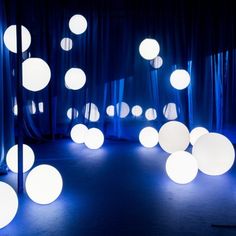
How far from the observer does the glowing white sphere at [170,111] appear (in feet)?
17.0

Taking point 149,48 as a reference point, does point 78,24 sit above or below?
above

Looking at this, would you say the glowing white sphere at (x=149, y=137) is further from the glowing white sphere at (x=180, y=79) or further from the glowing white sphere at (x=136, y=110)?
the glowing white sphere at (x=136, y=110)

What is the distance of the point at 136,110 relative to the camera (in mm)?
5863

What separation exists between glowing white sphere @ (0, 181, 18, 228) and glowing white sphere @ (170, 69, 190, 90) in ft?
11.6

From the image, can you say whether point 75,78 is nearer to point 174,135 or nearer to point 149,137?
point 149,137

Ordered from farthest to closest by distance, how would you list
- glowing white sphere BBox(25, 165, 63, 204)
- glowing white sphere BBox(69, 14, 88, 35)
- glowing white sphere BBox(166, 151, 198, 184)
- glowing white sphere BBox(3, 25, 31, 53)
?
1. glowing white sphere BBox(69, 14, 88, 35)
2. glowing white sphere BBox(3, 25, 31, 53)
3. glowing white sphere BBox(166, 151, 198, 184)
4. glowing white sphere BBox(25, 165, 63, 204)

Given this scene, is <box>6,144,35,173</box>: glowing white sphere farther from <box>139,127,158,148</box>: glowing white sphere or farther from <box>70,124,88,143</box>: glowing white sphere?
<box>139,127,158,148</box>: glowing white sphere

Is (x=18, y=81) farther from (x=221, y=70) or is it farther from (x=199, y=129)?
(x=221, y=70)

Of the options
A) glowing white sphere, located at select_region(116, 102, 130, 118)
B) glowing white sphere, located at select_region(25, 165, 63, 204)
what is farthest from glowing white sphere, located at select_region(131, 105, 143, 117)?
glowing white sphere, located at select_region(25, 165, 63, 204)

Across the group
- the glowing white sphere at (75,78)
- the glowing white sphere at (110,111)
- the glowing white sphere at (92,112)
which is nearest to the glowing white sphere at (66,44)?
the glowing white sphere at (75,78)

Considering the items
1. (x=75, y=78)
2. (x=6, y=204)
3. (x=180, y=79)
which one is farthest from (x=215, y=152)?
(x=75, y=78)

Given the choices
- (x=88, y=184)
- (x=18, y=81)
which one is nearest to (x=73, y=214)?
(x=88, y=184)

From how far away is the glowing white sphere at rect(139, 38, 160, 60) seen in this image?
473cm

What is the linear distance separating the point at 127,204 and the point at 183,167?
2.42 feet
